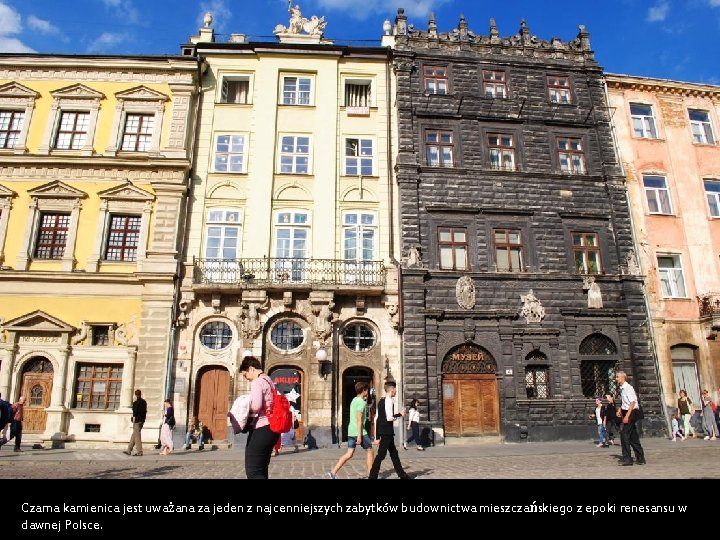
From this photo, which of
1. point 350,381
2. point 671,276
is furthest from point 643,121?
point 350,381

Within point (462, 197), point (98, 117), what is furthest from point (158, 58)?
point (462, 197)

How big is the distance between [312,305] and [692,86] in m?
21.8

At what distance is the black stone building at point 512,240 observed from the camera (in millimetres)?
18984

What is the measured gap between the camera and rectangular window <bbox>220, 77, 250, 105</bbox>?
22516mm

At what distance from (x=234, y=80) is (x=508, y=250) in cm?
1480

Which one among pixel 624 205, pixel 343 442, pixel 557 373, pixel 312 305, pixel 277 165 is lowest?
pixel 343 442

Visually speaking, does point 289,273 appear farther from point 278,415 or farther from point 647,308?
point 647,308

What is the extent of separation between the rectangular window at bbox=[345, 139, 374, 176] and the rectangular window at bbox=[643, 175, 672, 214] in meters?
12.9

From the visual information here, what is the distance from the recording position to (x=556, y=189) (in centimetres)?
2162

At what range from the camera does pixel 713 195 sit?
75.9 feet

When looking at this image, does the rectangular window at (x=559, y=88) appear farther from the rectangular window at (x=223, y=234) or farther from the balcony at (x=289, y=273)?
the rectangular window at (x=223, y=234)

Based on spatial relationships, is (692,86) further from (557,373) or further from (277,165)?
(277,165)

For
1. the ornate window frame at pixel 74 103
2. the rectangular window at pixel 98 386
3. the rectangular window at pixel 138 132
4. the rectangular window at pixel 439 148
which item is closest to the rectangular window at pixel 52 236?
the ornate window frame at pixel 74 103

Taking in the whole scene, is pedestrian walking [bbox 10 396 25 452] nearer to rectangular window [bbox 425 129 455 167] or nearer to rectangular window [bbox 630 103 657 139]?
rectangular window [bbox 425 129 455 167]
